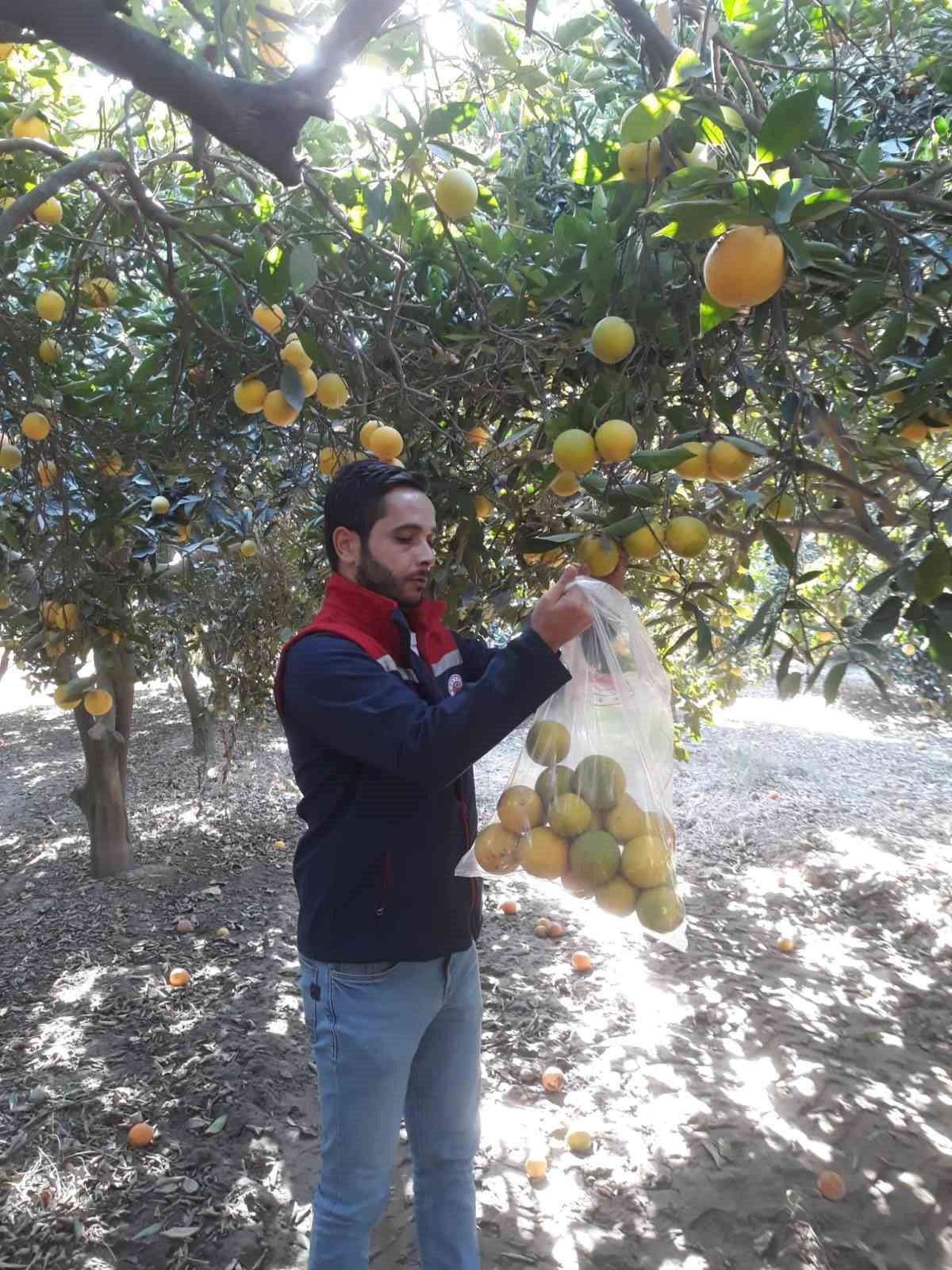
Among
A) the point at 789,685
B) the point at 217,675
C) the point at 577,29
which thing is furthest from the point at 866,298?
the point at 217,675

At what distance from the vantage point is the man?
58.3 inches

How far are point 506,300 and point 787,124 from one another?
114 cm

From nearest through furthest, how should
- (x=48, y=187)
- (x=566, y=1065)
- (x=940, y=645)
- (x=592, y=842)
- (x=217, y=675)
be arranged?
(x=940, y=645)
(x=592, y=842)
(x=48, y=187)
(x=566, y=1065)
(x=217, y=675)

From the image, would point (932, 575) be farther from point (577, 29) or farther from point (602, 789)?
point (577, 29)

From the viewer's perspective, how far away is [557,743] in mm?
1723

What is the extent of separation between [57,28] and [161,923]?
4981mm

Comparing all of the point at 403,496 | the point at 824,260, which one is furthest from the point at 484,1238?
the point at 824,260

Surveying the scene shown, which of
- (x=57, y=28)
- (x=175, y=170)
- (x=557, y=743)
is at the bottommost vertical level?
(x=557, y=743)

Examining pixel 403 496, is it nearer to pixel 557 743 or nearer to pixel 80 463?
pixel 557 743

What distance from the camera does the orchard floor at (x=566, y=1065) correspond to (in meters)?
2.53

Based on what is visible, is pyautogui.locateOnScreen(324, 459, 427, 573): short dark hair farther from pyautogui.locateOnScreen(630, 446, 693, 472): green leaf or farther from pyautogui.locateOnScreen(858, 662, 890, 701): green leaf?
pyautogui.locateOnScreen(858, 662, 890, 701): green leaf

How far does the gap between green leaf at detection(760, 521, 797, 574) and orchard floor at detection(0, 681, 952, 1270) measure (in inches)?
82.0

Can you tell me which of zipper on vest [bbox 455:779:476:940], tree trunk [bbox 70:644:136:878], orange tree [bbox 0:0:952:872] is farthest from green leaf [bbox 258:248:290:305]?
tree trunk [bbox 70:644:136:878]

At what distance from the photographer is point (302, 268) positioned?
1405mm
